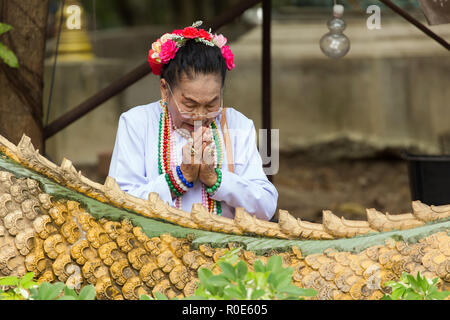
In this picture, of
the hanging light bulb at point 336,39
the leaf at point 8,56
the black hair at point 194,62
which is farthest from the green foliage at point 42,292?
the hanging light bulb at point 336,39

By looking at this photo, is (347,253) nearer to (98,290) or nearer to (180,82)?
(98,290)

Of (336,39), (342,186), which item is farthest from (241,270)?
(342,186)

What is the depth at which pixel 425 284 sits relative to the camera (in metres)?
1.25

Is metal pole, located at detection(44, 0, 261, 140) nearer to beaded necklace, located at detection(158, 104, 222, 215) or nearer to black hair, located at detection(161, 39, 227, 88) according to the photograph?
beaded necklace, located at detection(158, 104, 222, 215)

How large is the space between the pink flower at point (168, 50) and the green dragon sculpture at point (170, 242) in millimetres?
700

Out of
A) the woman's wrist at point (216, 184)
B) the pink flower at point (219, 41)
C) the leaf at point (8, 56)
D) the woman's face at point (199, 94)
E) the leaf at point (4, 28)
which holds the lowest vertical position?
the woman's wrist at point (216, 184)

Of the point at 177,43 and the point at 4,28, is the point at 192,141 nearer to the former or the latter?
the point at 177,43

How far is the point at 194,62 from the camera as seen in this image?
223cm

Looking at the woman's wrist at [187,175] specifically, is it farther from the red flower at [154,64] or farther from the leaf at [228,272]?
the leaf at [228,272]

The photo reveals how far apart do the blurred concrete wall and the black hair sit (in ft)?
16.6

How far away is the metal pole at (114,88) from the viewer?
10.8 feet

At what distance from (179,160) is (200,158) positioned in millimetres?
282

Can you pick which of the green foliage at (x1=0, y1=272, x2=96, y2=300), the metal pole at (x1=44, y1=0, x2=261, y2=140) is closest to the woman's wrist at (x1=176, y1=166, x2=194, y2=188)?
the green foliage at (x1=0, y1=272, x2=96, y2=300)

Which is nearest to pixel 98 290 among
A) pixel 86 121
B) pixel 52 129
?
pixel 52 129
